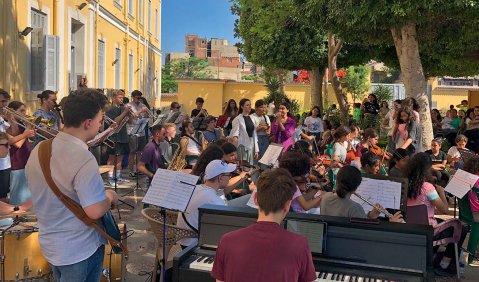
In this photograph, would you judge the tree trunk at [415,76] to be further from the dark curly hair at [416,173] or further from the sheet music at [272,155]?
the dark curly hair at [416,173]

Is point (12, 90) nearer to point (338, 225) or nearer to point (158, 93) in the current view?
point (338, 225)

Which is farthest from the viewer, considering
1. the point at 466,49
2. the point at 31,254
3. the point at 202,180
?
the point at 466,49

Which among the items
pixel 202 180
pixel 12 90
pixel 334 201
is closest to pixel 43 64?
pixel 12 90

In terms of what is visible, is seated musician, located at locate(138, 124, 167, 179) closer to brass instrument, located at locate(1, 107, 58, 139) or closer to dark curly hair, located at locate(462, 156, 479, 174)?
brass instrument, located at locate(1, 107, 58, 139)

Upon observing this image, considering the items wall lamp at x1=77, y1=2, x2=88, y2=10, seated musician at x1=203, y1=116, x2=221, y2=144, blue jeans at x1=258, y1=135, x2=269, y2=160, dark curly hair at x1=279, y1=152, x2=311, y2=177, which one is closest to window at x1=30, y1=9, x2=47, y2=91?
wall lamp at x1=77, y1=2, x2=88, y2=10

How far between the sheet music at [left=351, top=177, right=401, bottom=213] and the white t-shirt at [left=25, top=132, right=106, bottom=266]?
2.35 metres

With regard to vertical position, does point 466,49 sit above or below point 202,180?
above

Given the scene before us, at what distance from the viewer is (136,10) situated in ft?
80.5

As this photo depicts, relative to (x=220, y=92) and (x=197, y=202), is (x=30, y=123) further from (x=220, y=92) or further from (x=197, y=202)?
(x=220, y=92)

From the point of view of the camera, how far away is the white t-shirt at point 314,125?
46.8 feet

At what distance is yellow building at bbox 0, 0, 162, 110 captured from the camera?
11.3 m

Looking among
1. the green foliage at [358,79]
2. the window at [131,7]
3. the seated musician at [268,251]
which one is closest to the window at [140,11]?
the window at [131,7]

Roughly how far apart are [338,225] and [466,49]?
12535 millimetres

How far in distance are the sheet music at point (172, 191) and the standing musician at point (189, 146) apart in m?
3.26
